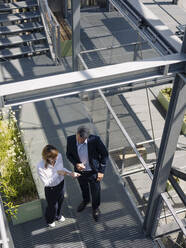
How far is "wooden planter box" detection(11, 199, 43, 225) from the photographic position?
416cm

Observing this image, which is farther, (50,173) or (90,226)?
(90,226)

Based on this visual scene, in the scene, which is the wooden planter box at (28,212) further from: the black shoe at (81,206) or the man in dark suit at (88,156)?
the man in dark suit at (88,156)

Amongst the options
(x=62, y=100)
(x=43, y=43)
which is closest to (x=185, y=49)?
(x=62, y=100)

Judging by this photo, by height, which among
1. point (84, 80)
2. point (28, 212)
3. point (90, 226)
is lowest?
point (90, 226)

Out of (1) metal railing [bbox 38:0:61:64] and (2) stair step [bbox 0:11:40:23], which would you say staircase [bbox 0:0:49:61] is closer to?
(2) stair step [bbox 0:11:40:23]

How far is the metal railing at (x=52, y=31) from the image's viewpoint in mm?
6594

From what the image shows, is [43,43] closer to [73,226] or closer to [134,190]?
[134,190]

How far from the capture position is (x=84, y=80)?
2781 mm

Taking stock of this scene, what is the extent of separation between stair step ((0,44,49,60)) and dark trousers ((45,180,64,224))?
383 cm

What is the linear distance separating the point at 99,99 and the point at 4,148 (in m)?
2.30

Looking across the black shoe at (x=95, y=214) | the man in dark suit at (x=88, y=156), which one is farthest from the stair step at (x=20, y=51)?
the black shoe at (x=95, y=214)

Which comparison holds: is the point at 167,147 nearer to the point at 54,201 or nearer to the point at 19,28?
the point at 54,201

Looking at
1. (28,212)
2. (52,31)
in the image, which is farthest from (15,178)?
(52,31)

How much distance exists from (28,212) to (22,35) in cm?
433
